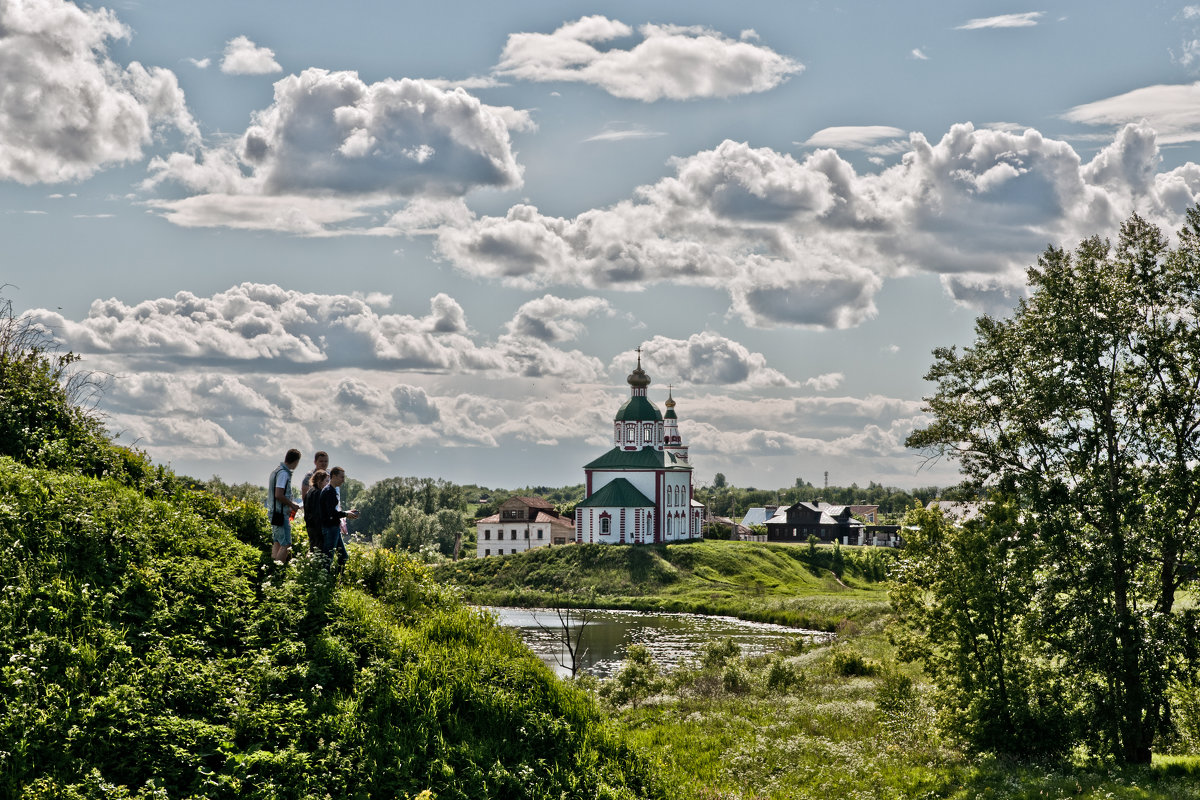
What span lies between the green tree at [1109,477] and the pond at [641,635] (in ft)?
53.6

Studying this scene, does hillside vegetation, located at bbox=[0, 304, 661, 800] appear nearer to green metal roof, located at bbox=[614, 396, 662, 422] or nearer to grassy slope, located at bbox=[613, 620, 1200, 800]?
grassy slope, located at bbox=[613, 620, 1200, 800]

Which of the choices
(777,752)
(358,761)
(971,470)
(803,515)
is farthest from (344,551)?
(803,515)

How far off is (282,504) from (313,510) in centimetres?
49

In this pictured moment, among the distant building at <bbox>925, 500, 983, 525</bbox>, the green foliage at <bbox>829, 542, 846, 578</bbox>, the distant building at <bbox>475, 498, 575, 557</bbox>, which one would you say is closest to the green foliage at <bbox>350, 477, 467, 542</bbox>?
the distant building at <bbox>475, 498, 575, 557</bbox>

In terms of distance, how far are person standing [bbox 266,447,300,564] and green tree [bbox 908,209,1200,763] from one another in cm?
1354

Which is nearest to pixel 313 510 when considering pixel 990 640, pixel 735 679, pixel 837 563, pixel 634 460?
pixel 990 640

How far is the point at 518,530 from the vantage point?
9581cm

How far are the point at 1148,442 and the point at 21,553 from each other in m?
20.0

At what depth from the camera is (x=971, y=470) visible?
68.7ft

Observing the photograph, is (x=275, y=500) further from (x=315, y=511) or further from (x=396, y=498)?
(x=396, y=498)

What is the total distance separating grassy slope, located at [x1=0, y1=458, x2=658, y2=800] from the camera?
1020 cm

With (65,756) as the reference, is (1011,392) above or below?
above

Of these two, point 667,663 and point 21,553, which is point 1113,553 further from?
point 667,663

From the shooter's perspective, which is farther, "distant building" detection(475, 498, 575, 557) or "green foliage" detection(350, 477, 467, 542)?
"green foliage" detection(350, 477, 467, 542)
